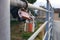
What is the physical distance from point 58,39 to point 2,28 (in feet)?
12.7

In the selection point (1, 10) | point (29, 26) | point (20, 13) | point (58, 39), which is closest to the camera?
point (1, 10)

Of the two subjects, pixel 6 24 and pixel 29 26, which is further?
pixel 29 26

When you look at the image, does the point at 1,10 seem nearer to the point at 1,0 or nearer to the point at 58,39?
the point at 1,0

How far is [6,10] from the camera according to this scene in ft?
1.64

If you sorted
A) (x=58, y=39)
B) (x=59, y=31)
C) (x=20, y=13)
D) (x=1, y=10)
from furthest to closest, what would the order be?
(x=59, y=31), (x=58, y=39), (x=20, y=13), (x=1, y=10)

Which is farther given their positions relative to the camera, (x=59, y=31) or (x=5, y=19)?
(x=59, y=31)

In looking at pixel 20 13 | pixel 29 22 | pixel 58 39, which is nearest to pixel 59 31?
pixel 58 39

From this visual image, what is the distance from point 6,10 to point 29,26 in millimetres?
492

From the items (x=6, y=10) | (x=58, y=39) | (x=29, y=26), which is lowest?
(x=58, y=39)

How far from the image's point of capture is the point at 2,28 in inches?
19.3

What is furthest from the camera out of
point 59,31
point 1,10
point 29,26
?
point 59,31

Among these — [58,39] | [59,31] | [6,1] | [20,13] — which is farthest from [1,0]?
[59,31]

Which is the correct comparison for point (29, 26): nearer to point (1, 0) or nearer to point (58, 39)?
point (1, 0)

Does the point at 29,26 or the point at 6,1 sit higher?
the point at 6,1
